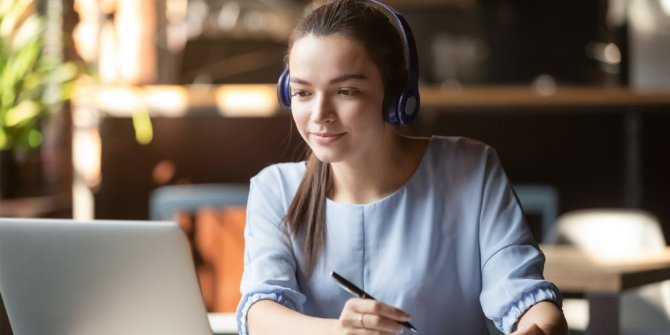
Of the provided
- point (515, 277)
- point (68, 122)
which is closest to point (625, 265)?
point (515, 277)

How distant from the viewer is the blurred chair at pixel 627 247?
2.45 meters

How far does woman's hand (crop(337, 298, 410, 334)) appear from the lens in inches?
46.4

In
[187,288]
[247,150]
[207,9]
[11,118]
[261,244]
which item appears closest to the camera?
[187,288]

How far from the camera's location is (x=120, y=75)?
4.56 m

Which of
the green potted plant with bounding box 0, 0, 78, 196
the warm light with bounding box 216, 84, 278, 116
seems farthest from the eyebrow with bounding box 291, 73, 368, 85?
the warm light with bounding box 216, 84, 278, 116

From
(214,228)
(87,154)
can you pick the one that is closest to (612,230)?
(214,228)

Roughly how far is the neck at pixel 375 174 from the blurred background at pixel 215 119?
208 cm

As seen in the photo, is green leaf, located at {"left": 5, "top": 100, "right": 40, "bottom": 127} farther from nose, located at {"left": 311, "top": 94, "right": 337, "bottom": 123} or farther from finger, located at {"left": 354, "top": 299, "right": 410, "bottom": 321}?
finger, located at {"left": 354, "top": 299, "right": 410, "bottom": 321}

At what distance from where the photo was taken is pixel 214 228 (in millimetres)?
3494

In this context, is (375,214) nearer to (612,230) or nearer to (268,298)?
(268,298)

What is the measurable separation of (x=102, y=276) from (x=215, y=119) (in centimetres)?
309

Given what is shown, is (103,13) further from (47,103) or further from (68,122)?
(47,103)

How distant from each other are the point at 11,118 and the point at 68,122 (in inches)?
44.8

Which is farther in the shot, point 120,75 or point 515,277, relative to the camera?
point 120,75
